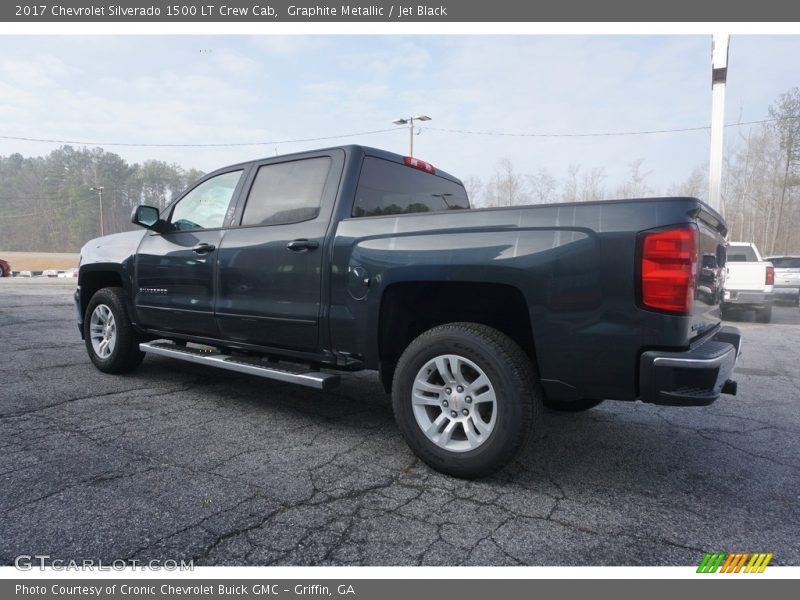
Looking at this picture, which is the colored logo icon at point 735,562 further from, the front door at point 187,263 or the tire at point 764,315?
the tire at point 764,315

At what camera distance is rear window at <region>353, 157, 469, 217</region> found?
3580 mm

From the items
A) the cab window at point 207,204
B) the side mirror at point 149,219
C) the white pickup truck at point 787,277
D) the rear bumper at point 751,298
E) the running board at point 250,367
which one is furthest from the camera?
the white pickup truck at point 787,277

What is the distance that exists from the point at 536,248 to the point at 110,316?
14.3 ft

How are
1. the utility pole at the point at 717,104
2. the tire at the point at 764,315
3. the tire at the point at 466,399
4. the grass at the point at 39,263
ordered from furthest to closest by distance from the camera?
1. the grass at the point at 39,263
2. the tire at the point at 764,315
3. the utility pole at the point at 717,104
4. the tire at the point at 466,399

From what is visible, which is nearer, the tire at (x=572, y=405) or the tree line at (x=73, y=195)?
the tire at (x=572, y=405)

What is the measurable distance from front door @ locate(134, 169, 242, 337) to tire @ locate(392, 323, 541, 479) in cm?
204

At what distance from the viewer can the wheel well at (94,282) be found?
5250 millimetres

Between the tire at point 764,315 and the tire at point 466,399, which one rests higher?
the tire at point 466,399

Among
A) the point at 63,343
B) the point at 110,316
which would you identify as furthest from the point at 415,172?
the point at 63,343

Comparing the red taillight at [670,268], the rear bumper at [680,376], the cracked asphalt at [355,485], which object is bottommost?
the cracked asphalt at [355,485]

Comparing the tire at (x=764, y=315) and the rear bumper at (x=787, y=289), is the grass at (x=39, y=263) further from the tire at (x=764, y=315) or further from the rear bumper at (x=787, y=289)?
the rear bumper at (x=787, y=289)

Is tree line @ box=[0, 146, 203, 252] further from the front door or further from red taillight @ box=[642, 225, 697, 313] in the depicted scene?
red taillight @ box=[642, 225, 697, 313]

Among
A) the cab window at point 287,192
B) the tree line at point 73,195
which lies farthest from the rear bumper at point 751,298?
the tree line at point 73,195
